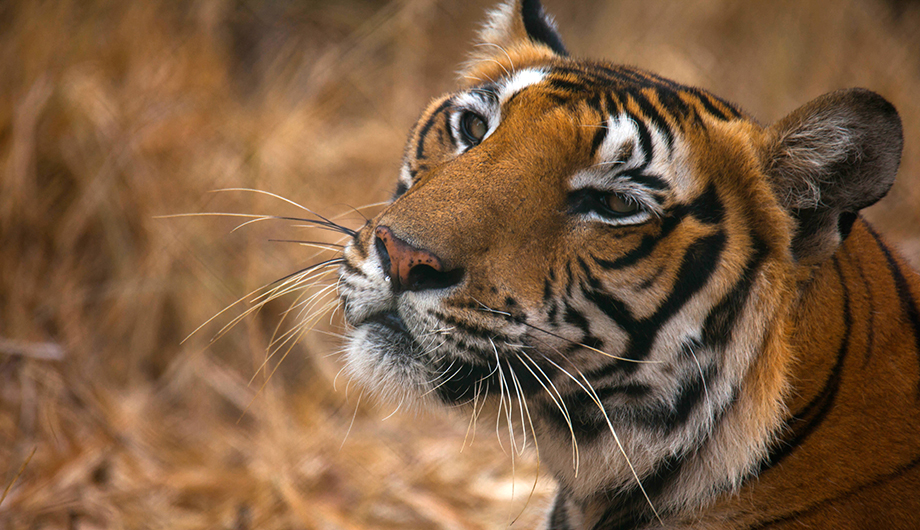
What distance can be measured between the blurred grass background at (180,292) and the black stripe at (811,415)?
870 millimetres

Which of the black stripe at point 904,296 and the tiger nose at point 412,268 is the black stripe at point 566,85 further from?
the black stripe at point 904,296

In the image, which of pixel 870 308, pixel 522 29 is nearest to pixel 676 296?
pixel 870 308

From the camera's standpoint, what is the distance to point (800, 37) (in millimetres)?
4984

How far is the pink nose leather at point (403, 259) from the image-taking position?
43.6 inches

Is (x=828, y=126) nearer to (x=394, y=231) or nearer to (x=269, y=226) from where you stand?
(x=394, y=231)

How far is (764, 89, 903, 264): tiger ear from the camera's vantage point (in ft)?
3.69

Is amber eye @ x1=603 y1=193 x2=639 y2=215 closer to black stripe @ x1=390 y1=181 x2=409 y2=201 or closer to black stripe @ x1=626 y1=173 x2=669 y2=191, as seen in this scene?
black stripe @ x1=626 y1=173 x2=669 y2=191

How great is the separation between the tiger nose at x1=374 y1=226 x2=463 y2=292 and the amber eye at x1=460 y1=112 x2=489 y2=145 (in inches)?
14.4

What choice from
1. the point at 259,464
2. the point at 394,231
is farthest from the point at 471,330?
the point at 259,464

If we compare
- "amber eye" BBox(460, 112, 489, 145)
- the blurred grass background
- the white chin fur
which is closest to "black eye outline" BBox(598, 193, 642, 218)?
"amber eye" BBox(460, 112, 489, 145)

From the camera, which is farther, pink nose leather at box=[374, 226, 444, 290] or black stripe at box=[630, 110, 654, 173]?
black stripe at box=[630, 110, 654, 173]

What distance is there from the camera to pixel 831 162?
1.17m

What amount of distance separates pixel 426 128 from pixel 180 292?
177 cm

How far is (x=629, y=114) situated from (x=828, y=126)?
338 millimetres
